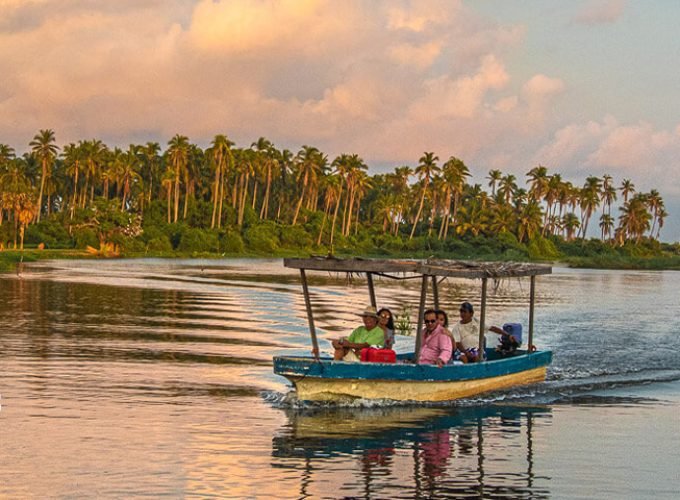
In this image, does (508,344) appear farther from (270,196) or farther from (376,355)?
(270,196)

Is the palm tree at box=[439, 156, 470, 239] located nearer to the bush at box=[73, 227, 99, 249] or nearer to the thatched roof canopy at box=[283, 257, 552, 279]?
the bush at box=[73, 227, 99, 249]

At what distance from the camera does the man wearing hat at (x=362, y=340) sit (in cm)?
1794

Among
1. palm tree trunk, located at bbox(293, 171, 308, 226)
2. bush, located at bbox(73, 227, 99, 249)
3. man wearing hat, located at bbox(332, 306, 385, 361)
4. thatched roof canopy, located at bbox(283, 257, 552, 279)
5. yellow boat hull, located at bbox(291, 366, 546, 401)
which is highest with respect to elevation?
palm tree trunk, located at bbox(293, 171, 308, 226)

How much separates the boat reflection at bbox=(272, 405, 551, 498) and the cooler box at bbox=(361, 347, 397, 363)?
86 centimetres

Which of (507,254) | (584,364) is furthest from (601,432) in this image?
(507,254)

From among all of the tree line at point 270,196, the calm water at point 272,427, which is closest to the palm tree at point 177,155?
the tree line at point 270,196

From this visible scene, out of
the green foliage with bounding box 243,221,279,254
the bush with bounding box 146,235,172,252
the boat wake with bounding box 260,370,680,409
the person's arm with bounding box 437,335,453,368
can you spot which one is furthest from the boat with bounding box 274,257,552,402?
the green foliage with bounding box 243,221,279,254

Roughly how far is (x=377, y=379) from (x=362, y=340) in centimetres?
131

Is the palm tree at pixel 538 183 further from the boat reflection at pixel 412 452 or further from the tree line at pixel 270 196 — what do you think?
the boat reflection at pixel 412 452

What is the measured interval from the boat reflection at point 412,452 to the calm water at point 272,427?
0.14 feet

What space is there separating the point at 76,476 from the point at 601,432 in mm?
8117

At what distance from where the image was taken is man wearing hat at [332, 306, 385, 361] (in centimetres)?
1794

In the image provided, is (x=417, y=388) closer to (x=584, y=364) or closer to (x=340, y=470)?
(x=340, y=470)

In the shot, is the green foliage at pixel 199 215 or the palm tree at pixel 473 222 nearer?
the green foliage at pixel 199 215
